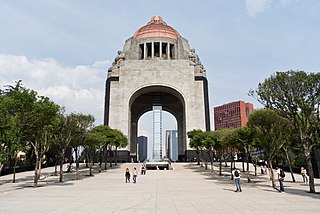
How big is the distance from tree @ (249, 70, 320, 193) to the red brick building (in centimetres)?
8760

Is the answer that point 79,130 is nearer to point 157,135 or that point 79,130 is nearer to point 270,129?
point 270,129

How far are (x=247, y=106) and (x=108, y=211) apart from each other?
107 meters

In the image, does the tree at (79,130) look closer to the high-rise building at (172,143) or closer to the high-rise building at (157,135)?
the high-rise building at (157,135)

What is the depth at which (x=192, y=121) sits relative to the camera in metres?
50.7

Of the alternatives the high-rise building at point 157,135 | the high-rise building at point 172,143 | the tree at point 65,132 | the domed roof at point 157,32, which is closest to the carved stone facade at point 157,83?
the domed roof at point 157,32

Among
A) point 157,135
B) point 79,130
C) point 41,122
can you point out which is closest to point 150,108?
point 157,135

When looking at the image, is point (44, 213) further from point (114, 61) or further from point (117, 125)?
point (114, 61)

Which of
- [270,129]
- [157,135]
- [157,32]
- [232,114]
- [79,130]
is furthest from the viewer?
[232,114]

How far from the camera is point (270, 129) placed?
64.1ft

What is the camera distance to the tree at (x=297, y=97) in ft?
54.9

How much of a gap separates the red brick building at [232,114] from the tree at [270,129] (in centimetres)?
8519

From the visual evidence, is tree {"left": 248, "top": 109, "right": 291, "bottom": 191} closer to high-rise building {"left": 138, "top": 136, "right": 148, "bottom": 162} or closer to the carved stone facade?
the carved stone facade

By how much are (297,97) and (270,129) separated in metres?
3.53

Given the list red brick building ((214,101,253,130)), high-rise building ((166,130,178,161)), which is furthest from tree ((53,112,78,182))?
high-rise building ((166,130,178,161))
